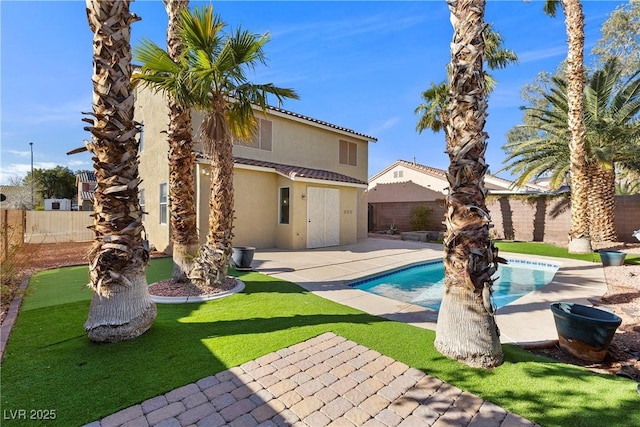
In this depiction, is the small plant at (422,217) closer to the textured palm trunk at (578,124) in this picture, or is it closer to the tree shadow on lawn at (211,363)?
the textured palm trunk at (578,124)

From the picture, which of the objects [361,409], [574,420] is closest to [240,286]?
[361,409]

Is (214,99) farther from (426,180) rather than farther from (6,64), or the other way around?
(426,180)

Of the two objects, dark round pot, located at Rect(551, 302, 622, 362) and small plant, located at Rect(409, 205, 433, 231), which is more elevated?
small plant, located at Rect(409, 205, 433, 231)

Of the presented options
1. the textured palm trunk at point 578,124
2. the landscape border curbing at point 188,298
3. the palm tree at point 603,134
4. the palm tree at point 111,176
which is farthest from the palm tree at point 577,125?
the palm tree at point 111,176

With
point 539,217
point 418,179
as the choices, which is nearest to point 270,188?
point 539,217

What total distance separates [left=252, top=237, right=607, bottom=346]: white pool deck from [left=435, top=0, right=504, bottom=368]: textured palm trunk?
152cm

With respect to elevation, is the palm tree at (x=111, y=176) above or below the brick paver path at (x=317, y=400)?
above

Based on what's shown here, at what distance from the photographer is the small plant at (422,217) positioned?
953 inches

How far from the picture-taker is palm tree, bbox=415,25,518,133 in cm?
1552

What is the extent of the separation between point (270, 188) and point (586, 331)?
45.4ft

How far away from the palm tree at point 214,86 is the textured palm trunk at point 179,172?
405 millimetres

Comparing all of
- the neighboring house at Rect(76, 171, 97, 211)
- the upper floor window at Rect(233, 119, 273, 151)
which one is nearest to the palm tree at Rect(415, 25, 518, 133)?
the upper floor window at Rect(233, 119, 273, 151)

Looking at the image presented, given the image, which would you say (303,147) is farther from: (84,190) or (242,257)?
(84,190)

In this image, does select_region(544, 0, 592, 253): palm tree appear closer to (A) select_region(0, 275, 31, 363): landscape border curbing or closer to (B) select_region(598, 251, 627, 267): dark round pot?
(B) select_region(598, 251, 627, 267): dark round pot
